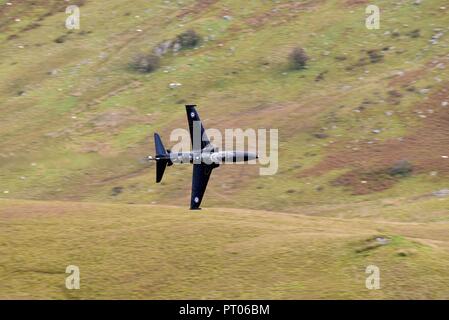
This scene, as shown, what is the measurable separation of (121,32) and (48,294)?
278 ft

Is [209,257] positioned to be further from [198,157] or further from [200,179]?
[198,157]

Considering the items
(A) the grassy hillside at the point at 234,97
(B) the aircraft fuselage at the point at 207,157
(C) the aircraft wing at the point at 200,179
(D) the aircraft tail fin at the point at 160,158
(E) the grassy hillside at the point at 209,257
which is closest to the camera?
(E) the grassy hillside at the point at 209,257

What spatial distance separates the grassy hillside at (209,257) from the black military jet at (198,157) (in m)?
2.19

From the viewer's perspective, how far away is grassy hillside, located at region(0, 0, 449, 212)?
307ft

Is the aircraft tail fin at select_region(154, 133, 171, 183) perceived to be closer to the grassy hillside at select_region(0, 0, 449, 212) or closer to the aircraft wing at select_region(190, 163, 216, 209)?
the aircraft wing at select_region(190, 163, 216, 209)

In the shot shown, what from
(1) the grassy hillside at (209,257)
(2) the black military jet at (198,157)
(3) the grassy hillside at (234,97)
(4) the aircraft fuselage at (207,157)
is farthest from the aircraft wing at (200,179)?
(3) the grassy hillside at (234,97)

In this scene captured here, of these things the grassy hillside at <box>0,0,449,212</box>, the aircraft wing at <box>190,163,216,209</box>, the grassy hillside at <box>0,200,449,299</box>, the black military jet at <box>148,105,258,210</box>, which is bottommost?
the grassy hillside at <box>0,0,449,212</box>

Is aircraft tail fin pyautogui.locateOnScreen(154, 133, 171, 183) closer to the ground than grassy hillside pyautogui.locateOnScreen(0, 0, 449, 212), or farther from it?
farther from it

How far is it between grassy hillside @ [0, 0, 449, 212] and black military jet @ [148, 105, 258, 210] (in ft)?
102

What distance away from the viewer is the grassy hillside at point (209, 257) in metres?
46.3

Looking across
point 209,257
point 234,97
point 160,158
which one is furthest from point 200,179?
point 234,97

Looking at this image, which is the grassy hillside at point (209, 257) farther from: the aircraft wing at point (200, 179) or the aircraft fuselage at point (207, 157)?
the aircraft fuselage at point (207, 157)

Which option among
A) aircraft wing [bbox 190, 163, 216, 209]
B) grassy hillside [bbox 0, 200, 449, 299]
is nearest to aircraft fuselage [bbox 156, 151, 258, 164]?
aircraft wing [bbox 190, 163, 216, 209]

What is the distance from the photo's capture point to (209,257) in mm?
50219
